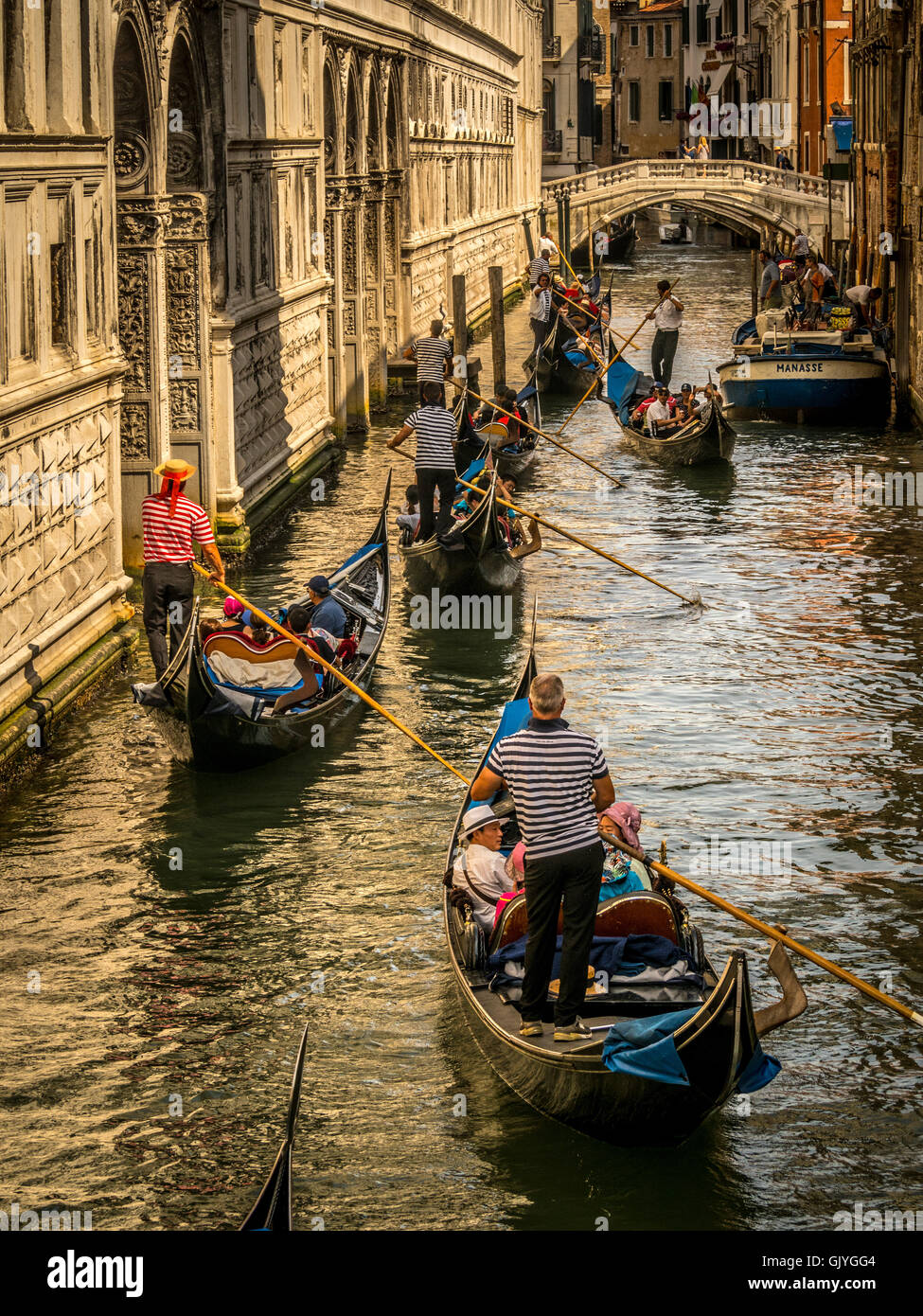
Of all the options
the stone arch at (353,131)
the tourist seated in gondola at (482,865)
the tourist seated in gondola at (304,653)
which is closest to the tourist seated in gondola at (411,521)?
the tourist seated in gondola at (304,653)

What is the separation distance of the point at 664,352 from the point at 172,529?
11768mm

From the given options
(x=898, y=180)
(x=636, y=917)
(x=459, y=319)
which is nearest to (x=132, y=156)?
(x=636, y=917)

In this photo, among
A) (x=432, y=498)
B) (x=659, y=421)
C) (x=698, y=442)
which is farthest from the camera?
(x=659, y=421)

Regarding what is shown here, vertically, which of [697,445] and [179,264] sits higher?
[179,264]

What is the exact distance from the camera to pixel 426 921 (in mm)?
6539

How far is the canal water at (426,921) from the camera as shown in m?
4.89

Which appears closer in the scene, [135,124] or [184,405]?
[135,124]

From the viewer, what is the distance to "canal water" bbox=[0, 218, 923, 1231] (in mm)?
4891

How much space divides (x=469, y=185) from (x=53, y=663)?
65.2 ft

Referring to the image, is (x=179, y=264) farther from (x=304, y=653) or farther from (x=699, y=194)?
(x=699, y=194)

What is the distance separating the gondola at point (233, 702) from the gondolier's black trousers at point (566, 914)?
287cm

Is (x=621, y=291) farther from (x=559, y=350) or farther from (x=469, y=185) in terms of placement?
(x=559, y=350)

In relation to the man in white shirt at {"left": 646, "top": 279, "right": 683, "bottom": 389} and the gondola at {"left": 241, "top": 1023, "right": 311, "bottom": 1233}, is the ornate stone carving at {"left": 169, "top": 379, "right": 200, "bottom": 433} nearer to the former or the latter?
the gondola at {"left": 241, "top": 1023, "right": 311, "bottom": 1233}

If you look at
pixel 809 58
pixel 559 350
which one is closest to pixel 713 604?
pixel 559 350
